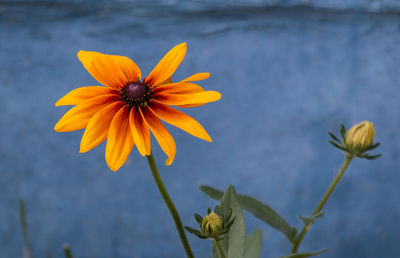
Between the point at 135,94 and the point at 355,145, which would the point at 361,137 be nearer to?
the point at 355,145

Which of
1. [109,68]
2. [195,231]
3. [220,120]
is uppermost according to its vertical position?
[220,120]

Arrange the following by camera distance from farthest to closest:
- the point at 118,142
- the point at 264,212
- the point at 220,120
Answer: the point at 220,120 < the point at 264,212 < the point at 118,142

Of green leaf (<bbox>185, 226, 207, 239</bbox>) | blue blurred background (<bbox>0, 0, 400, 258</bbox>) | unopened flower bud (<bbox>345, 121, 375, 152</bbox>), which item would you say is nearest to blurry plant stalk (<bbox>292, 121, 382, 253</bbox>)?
unopened flower bud (<bbox>345, 121, 375, 152</bbox>)

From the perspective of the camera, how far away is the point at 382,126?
2.74 ft

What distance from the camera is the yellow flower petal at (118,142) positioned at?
0.27 m

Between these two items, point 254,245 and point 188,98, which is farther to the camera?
point 254,245

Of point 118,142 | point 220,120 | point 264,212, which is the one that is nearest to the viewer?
point 118,142

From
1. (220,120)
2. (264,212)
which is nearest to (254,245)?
(264,212)

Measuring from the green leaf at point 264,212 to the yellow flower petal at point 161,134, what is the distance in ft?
0.45

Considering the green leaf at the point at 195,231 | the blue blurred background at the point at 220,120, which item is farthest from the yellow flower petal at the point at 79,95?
the blue blurred background at the point at 220,120

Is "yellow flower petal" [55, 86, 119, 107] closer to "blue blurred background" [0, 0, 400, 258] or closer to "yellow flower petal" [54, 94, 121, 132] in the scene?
"yellow flower petal" [54, 94, 121, 132]

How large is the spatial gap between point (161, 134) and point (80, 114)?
5cm

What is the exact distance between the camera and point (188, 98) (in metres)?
0.29

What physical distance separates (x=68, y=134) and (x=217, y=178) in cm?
28
